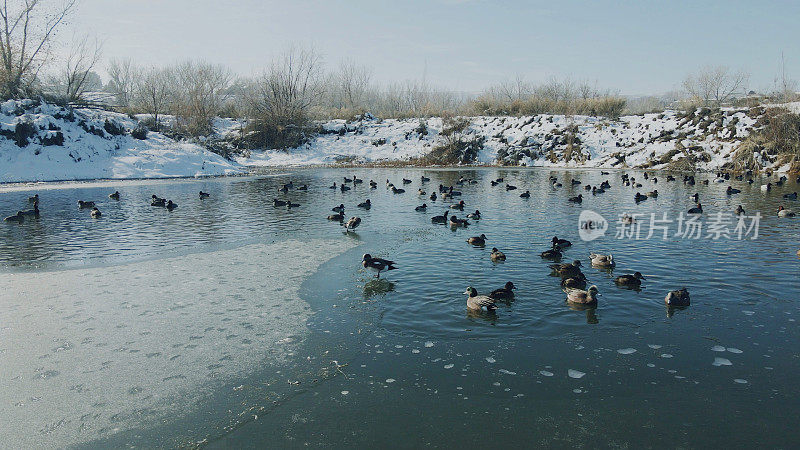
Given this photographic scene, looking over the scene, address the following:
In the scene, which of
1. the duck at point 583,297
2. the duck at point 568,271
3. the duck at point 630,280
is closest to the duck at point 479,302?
the duck at point 583,297

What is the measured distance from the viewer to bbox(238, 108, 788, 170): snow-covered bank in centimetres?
4875

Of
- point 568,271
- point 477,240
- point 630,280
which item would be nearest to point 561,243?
point 477,240

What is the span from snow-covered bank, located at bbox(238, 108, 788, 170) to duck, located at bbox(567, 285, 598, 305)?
42308 mm

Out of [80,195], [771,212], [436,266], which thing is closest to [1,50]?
[80,195]

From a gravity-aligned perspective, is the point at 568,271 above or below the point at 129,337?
above

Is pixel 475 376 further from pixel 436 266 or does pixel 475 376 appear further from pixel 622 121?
pixel 622 121

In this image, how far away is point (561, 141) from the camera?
60500mm

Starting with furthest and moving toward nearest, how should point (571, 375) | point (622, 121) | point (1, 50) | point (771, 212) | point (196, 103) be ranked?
1. point (196, 103)
2. point (622, 121)
3. point (1, 50)
4. point (771, 212)
5. point (571, 375)

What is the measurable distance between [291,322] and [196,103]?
67031 millimetres

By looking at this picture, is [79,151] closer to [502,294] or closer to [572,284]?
[502,294]

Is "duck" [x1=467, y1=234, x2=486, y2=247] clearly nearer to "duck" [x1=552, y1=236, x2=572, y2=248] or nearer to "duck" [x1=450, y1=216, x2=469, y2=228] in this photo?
"duck" [x1=552, y1=236, x2=572, y2=248]

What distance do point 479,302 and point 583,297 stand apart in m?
2.36

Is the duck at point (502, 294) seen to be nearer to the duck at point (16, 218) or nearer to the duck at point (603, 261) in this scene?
the duck at point (603, 261)

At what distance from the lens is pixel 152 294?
1196 centimetres
